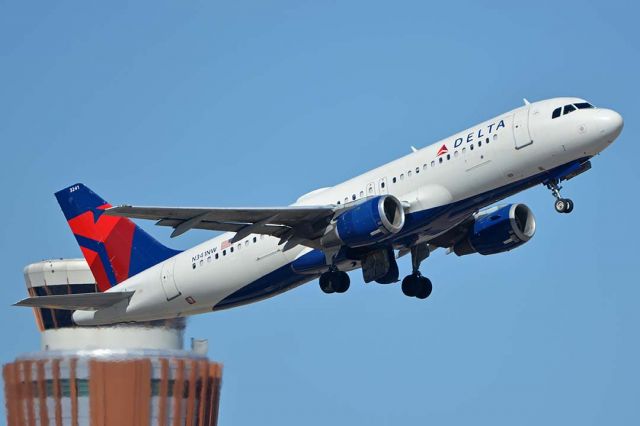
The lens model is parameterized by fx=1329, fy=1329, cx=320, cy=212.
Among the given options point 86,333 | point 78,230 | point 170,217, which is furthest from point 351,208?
point 86,333

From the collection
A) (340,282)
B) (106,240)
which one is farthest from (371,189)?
(106,240)

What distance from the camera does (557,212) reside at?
49.3 metres

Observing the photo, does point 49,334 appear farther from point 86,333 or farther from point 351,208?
point 351,208

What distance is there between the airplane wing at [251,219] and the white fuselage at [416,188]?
1322 millimetres

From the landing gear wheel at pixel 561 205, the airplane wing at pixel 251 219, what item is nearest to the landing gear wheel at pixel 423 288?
the airplane wing at pixel 251 219

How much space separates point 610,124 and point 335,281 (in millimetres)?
12771

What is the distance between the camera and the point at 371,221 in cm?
4944

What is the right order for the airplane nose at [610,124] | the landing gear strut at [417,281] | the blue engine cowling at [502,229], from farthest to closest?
the landing gear strut at [417,281] < the blue engine cowling at [502,229] < the airplane nose at [610,124]

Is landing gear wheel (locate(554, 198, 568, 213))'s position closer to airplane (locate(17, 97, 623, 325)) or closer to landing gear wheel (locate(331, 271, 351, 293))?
airplane (locate(17, 97, 623, 325))

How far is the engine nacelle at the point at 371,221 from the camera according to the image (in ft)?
162

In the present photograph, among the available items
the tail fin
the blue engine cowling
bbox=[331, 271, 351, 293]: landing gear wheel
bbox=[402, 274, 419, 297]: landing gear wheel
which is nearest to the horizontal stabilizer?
the tail fin

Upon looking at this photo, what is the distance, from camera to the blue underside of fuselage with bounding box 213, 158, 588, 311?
49469 mm

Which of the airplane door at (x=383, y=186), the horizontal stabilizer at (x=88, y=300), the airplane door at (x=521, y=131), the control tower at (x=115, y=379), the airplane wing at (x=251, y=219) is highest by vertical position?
the airplane door at (x=521, y=131)

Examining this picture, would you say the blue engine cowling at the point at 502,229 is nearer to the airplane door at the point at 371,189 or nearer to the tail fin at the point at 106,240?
the airplane door at the point at 371,189
